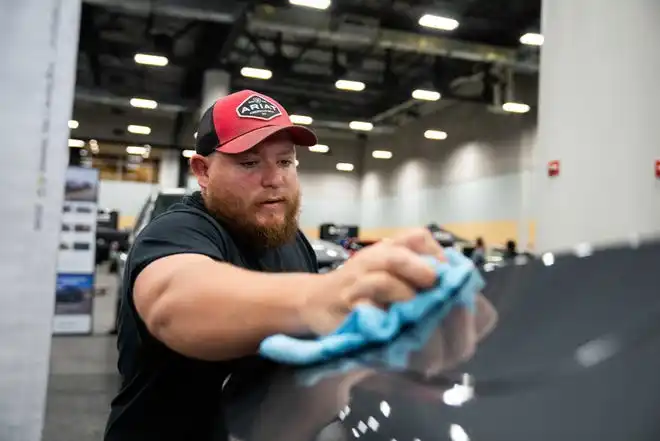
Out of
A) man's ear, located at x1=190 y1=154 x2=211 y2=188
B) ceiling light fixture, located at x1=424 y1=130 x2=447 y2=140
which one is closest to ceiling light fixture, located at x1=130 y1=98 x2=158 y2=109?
ceiling light fixture, located at x1=424 y1=130 x2=447 y2=140

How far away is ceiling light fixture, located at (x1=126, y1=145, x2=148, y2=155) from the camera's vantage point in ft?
74.9

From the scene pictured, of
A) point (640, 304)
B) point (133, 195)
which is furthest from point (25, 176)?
point (133, 195)

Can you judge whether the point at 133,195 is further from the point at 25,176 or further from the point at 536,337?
the point at 536,337

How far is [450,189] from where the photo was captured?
18594 millimetres

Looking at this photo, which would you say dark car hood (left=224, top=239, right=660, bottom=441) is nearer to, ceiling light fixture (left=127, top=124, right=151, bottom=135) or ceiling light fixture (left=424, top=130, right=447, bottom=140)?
ceiling light fixture (left=424, top=130, right=447, bottom=140)

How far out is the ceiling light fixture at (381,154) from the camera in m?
22.8

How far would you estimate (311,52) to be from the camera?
15.9 meters

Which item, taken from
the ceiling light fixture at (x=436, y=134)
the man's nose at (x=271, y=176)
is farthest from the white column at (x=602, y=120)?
the ceiling light fixture at (x=436, y=134)

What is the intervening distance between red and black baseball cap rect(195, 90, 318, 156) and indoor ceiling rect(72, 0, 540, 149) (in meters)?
9.02

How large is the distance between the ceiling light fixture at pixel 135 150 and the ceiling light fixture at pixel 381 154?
8197 millimetres

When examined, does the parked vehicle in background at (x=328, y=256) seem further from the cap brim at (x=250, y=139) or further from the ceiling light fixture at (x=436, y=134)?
the ceiling light fixture at (x=436, y=134)

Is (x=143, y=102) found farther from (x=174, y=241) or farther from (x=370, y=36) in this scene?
(x=174, y=241)

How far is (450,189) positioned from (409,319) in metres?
18.4

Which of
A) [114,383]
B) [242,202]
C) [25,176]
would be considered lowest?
[114,383]
